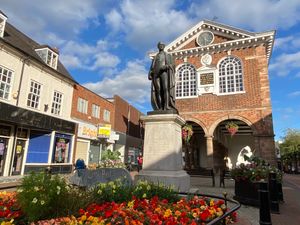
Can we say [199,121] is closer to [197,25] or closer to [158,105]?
[197,25]

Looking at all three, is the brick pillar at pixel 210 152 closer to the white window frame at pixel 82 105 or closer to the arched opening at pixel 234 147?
the arched opening at pixel 234 147

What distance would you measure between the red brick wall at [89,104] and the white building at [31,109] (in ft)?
2.38

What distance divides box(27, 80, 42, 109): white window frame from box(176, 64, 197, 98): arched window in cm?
1196

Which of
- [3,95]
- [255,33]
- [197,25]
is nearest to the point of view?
[3,95]

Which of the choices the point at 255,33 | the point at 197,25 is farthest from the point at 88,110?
the point at 255,33

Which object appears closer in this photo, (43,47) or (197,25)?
(43,47)

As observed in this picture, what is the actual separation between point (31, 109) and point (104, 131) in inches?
370

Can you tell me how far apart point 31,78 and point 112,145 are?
1317 cm

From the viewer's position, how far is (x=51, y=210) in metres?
3.54

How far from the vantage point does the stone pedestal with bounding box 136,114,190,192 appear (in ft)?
21.7

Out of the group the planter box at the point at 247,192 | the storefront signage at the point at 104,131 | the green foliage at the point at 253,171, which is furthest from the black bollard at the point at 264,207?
the storefront signage at the point at 104,131

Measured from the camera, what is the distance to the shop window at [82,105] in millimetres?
23425

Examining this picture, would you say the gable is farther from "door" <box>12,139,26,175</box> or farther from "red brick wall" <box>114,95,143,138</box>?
"door" <box>12,139,26,175</box>

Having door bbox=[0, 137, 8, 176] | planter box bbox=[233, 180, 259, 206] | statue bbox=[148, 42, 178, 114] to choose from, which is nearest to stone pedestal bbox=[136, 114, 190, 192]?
statue bbox=[148, 42, 178, 114]
